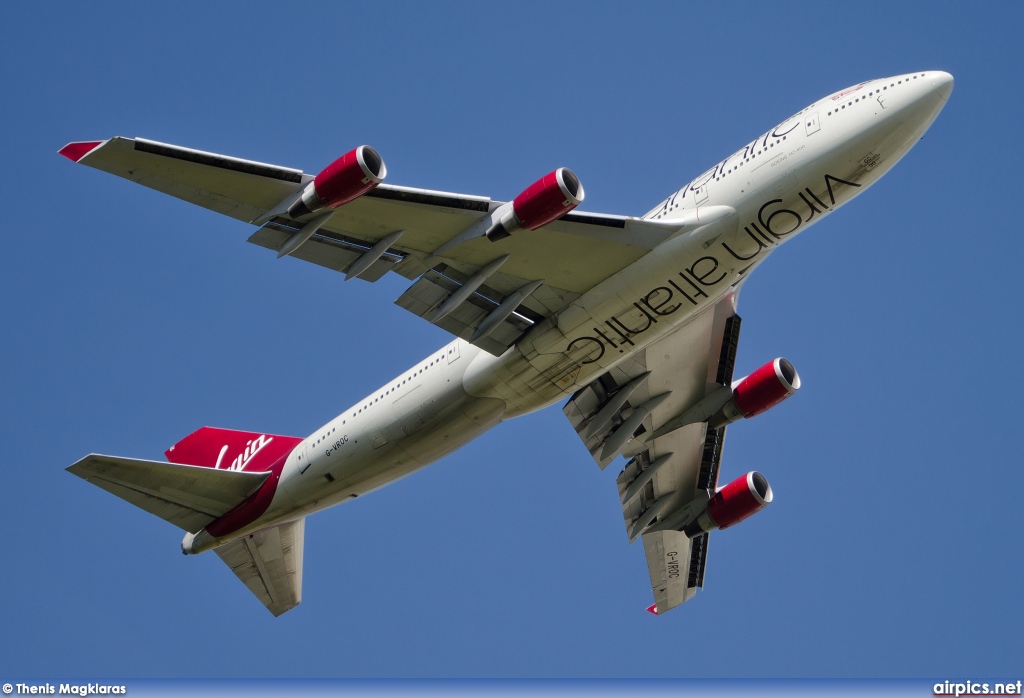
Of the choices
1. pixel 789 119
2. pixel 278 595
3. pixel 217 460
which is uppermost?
pixel 789 119

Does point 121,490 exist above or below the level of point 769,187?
below

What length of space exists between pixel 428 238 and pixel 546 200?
12.4 feet

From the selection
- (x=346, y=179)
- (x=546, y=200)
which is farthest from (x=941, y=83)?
(x=346, y=179)

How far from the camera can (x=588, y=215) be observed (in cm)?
2711

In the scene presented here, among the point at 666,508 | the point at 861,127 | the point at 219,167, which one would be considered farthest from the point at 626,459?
the point at 219,167

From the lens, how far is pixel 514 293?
29.1 m

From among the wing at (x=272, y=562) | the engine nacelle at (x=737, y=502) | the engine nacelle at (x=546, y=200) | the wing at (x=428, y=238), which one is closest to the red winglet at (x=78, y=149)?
the wing at (x=428, y=238)

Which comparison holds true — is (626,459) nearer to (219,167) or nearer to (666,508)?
(666,508)

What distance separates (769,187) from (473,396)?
10.1 meters

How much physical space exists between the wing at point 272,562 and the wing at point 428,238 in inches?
461

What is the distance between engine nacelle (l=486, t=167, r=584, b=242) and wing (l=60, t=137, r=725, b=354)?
94 centimetres

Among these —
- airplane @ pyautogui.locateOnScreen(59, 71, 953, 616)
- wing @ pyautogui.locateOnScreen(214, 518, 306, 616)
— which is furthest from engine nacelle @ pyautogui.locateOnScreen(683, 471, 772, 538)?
wing @ pyautogui.locateOnScreen(214, 518, 306, 616)

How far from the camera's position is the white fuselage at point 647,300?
86.4ft

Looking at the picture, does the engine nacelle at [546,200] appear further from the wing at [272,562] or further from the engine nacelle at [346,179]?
the wing at [272,562]
